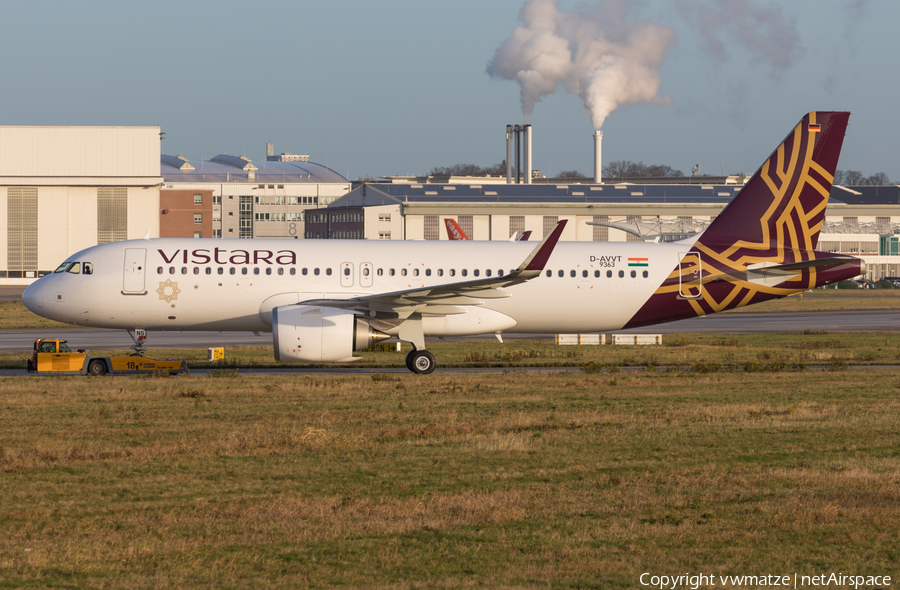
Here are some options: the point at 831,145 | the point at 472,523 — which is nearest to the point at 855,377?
the point at 831,145

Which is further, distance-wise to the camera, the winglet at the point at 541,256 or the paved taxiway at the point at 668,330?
the paved taxiway at the point at 668,330

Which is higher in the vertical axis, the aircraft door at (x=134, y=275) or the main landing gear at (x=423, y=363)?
the aircraft door at (x=134, y=275)

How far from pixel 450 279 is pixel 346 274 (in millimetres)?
3380

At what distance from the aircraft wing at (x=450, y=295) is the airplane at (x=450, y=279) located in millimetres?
60

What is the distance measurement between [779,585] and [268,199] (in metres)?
187

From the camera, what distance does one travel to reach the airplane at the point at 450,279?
30312 millimetres

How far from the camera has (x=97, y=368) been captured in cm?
3056

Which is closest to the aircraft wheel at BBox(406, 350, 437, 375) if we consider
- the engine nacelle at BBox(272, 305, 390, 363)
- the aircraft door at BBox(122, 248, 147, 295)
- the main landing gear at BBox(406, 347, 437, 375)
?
the main landing gear at BBox(406, 347, 437, 375)

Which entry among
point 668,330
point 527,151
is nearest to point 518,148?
point 527,151

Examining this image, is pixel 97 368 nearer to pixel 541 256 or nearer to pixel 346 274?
pixel 346 274

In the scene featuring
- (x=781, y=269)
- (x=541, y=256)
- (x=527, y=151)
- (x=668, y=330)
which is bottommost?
(x=668, y=330)

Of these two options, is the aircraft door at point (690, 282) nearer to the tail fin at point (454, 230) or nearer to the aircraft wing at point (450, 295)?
the aircraft wing at point (450, 295)

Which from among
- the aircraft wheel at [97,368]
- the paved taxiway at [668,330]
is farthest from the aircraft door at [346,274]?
the paved taxiway at [668,330]

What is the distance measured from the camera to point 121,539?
11250mm
